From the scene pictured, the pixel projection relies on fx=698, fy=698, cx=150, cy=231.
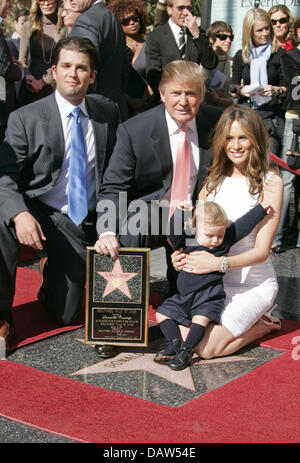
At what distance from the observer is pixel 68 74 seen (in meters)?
4.23

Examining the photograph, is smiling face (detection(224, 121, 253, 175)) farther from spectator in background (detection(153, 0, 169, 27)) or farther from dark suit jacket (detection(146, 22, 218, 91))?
spectator in background (detection(153, 0, 169, 27))

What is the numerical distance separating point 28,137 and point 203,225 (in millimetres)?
1246

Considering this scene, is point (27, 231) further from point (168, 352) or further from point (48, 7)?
point (48, 7)

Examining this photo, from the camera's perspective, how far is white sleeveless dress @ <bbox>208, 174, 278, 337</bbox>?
3938 mm

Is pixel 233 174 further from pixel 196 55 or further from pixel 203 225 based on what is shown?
pixel 196 55

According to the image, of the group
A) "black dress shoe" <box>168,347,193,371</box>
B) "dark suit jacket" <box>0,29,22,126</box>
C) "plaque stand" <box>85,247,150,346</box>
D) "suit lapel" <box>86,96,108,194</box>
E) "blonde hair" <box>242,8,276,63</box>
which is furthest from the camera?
"blonde hair" <box>242,8,276,63</box>

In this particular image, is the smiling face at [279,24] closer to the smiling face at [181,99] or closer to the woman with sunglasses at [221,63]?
the woman with sunglasses at [221,63]

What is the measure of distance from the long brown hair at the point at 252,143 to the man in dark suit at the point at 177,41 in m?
2.38

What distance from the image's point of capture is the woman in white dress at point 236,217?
3.80 m

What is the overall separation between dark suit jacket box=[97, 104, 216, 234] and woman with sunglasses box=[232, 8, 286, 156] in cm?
293

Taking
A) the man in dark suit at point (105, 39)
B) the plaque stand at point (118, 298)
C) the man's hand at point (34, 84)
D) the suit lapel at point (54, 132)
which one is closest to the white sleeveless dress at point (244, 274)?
the plaque stand at point (118, 298)

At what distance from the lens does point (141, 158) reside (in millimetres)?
4152

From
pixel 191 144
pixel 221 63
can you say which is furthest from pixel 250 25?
pixel 191 144

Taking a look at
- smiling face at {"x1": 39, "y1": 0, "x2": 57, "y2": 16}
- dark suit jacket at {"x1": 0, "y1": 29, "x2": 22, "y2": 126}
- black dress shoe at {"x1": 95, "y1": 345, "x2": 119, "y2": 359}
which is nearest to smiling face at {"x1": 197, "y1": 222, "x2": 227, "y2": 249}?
black dress shoe at {"x1": 95, "y1": 345, "x2": 119, "y2": 359}
